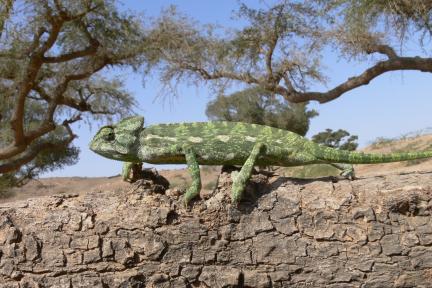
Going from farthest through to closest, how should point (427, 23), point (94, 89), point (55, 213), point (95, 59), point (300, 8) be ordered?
point (94, 89) → point (95, 59) → point (300, 8) → point (427, 23) → point (55, 213)

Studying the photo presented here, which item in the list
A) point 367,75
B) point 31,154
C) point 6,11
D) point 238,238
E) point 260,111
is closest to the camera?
point 238,238

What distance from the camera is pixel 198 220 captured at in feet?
11.0

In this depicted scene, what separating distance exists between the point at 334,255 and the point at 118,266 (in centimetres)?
146

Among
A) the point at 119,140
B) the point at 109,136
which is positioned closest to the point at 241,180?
the point at 119,140

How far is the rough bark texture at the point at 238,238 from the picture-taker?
3186mm

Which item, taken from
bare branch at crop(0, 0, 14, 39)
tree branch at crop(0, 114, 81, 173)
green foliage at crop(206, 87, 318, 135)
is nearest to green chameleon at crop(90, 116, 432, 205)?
bare branch at crop(0, 0, 14, 39)

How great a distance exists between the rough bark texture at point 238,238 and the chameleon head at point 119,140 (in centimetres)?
29

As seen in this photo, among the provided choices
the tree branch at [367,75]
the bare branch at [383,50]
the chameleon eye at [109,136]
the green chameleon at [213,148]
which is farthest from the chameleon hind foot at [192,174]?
the bare branch at [383,50]

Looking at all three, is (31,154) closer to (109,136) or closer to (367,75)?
(367,75)

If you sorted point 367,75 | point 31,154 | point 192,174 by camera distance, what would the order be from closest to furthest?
point 192,174
point 367,75
point 31,154

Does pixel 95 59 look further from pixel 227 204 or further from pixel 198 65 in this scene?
pixel 227 204

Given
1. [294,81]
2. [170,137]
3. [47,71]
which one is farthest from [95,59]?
[170,137]

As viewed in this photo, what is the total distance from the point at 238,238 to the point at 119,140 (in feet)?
3.78

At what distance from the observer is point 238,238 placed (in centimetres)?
331
